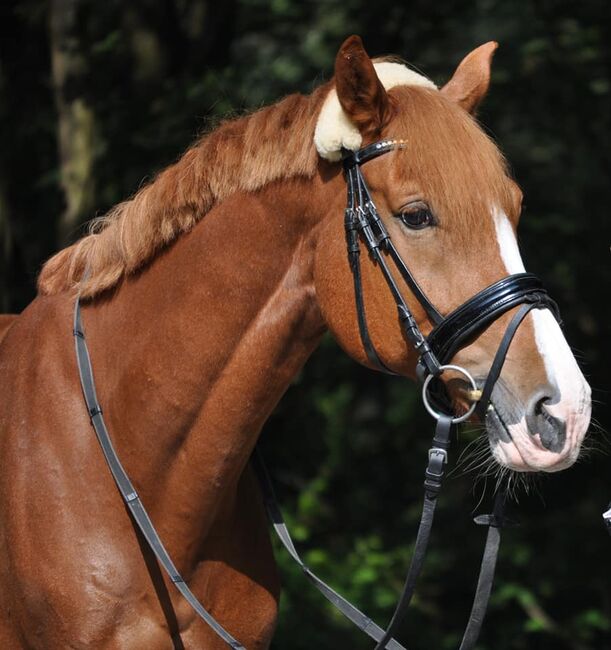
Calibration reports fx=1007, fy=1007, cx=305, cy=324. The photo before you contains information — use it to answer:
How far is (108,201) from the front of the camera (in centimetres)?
492

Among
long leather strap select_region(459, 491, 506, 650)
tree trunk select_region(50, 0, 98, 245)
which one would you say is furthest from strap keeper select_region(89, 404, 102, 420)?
tree trunk select_region(50, 0, 98, 245)

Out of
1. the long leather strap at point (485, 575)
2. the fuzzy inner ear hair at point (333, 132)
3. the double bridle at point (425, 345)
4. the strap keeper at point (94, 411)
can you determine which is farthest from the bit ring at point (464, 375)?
the strap keeper at point (94, 411)

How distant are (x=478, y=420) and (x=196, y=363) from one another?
0.68 meters

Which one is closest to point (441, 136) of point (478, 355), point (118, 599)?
point (478, 355)

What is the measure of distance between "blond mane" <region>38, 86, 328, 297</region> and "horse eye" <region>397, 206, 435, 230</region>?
0.93 feet

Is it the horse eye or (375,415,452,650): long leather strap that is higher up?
the horse eye

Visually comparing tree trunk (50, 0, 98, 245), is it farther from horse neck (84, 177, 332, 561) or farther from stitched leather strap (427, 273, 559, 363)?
stitched leather strap (427, 273, 559, 363)

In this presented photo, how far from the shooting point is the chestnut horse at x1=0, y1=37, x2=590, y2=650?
215 cm

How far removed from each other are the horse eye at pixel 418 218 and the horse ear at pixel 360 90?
221mm

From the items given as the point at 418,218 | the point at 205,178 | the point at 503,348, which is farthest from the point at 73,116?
the point at 503,348

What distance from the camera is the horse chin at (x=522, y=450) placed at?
2.01m

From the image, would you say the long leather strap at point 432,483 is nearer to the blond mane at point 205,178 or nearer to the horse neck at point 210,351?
the horse neck at point 210,351

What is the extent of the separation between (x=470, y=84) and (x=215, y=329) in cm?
88

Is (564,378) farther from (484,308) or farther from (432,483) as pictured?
(432,483)
